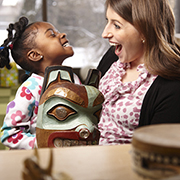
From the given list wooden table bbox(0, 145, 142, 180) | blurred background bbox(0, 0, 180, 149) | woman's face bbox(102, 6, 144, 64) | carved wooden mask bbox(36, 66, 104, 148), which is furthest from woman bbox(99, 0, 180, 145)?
blurred background bbox(0, 0, 180, 149)

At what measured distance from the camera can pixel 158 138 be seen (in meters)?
0.30

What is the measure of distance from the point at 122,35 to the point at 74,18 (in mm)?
2474

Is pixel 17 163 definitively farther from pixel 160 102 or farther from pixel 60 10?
pixel 60 10

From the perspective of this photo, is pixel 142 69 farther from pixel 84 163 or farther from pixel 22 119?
pixel 84 163

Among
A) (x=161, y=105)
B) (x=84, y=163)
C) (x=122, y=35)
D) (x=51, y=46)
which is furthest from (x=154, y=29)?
(x=84, y=163)

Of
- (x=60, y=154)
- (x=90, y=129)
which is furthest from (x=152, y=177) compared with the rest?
(x=90, y=129)

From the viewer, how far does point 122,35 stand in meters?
1.03

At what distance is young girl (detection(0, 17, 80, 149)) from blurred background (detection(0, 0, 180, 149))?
6.93 ft

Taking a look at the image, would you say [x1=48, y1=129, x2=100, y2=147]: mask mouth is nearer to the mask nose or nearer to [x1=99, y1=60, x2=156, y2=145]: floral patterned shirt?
the mask nose

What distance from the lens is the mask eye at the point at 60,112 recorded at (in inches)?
28.9

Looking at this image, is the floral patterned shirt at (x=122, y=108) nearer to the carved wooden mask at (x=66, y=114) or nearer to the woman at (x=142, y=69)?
the woman at (x=142, y=69)

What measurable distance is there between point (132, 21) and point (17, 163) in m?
0.78

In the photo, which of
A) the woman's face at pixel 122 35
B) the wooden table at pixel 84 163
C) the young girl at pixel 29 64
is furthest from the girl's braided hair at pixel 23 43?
the wooden table at pixel 84 163

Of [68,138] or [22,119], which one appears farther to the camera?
[22,119]
